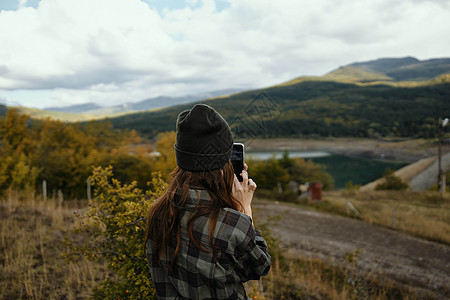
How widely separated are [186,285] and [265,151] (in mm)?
63893

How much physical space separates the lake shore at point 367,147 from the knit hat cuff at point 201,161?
53729 millimetres

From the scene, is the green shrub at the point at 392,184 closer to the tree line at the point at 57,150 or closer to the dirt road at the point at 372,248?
the dirt road at the point at 372,248

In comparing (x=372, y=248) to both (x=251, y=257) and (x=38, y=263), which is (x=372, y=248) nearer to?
(x=38, y=263)

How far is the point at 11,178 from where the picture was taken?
30.3 feet

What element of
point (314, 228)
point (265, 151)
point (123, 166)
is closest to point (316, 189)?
point (314, 228)

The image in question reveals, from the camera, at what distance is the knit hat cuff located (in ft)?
4.10

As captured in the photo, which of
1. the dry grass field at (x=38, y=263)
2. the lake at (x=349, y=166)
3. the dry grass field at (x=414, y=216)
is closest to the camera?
the dry grass field at (x=38, y=263)

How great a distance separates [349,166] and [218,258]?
6313 cm

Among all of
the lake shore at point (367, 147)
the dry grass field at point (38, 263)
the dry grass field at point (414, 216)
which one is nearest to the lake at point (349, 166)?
the lake shore at point (367, 147)

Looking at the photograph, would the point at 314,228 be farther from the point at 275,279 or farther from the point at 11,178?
the point at 11,178

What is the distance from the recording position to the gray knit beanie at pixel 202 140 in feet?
4.01

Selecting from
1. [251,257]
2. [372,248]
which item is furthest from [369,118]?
[251,257]

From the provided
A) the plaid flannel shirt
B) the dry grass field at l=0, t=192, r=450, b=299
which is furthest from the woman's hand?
the dry grass field at l=0, t=192, r=450, b=299

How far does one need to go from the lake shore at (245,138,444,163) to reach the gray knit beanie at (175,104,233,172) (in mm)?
53733
